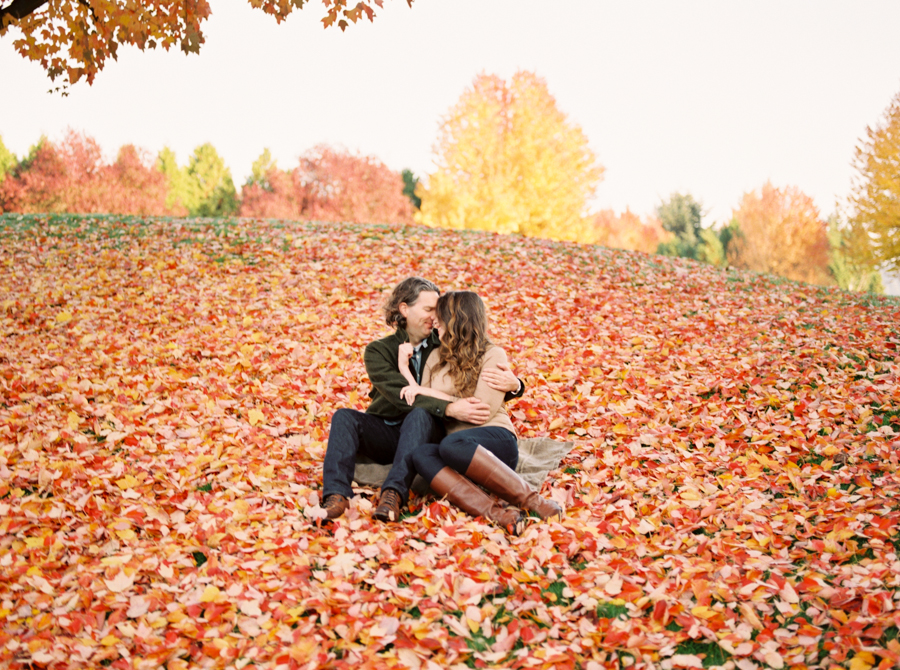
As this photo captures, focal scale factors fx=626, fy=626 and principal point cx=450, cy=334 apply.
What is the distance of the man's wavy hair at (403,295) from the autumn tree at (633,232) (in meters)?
29.4

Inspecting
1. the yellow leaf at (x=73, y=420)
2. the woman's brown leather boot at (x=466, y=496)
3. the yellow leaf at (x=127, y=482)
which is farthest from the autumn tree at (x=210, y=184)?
the woman's brown leather boot at (x=466, y=496)

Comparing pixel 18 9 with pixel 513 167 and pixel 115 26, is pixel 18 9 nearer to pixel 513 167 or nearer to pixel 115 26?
pixel 115 26

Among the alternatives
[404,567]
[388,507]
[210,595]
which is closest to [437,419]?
[388,507]

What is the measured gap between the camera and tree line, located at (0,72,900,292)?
17000mm

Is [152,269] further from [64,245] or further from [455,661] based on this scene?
[455,661]

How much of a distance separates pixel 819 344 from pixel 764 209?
22740 millimetres

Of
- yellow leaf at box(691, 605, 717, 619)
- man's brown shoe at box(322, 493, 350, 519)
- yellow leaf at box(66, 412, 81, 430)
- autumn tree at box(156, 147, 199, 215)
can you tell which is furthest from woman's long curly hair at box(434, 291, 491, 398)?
autumn tree at box(156, 147, 199, 215)

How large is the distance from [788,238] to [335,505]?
2652 cm

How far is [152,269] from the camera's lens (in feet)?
28.5

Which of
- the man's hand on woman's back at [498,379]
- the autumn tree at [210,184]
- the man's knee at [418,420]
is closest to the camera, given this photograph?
the man's knee at [418,420]

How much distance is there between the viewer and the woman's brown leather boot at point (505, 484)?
342 centimetres

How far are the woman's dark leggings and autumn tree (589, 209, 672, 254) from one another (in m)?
29.8

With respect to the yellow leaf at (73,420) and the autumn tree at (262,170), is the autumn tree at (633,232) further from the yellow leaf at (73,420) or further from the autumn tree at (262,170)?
the yellow leaf at (73,420)

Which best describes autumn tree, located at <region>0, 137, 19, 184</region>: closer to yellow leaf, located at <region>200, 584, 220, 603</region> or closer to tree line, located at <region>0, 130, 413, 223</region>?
tree line, located at <region>0, 130, 413, 223</region>
